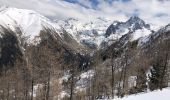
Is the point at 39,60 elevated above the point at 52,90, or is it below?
above

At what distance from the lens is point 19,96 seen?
Result: 12431 centimetres

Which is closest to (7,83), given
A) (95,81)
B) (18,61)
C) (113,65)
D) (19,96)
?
(19,96)

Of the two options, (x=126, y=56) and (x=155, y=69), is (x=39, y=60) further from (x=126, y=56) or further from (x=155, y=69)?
(x=155, y=69)

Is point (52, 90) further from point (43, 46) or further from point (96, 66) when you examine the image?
point (43, 46)

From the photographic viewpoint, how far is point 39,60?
238 feet

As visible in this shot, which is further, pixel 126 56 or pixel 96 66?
pixel 96 66

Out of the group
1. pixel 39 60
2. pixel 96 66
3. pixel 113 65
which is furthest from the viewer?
pixel 96 66

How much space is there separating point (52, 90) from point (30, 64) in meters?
29.3

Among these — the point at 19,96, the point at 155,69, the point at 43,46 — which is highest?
the point at 43,46

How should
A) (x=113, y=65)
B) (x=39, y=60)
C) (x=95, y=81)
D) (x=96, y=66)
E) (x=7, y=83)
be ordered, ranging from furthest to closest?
(x=7, y=83)
(x=95, y=81)
(x=96, y=66)
(x=113, y=65)
(x=39, y=60)

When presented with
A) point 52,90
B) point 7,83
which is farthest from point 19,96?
point 52,90

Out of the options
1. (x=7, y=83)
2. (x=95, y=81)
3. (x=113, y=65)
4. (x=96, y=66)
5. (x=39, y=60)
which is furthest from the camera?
(x=7, y=83)

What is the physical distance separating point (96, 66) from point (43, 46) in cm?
2419

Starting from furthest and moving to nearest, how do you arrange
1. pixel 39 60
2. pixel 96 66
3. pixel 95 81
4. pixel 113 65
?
pixel 95 81 → pixel 96 66 → pixel 113 65 → pixel 39 60
